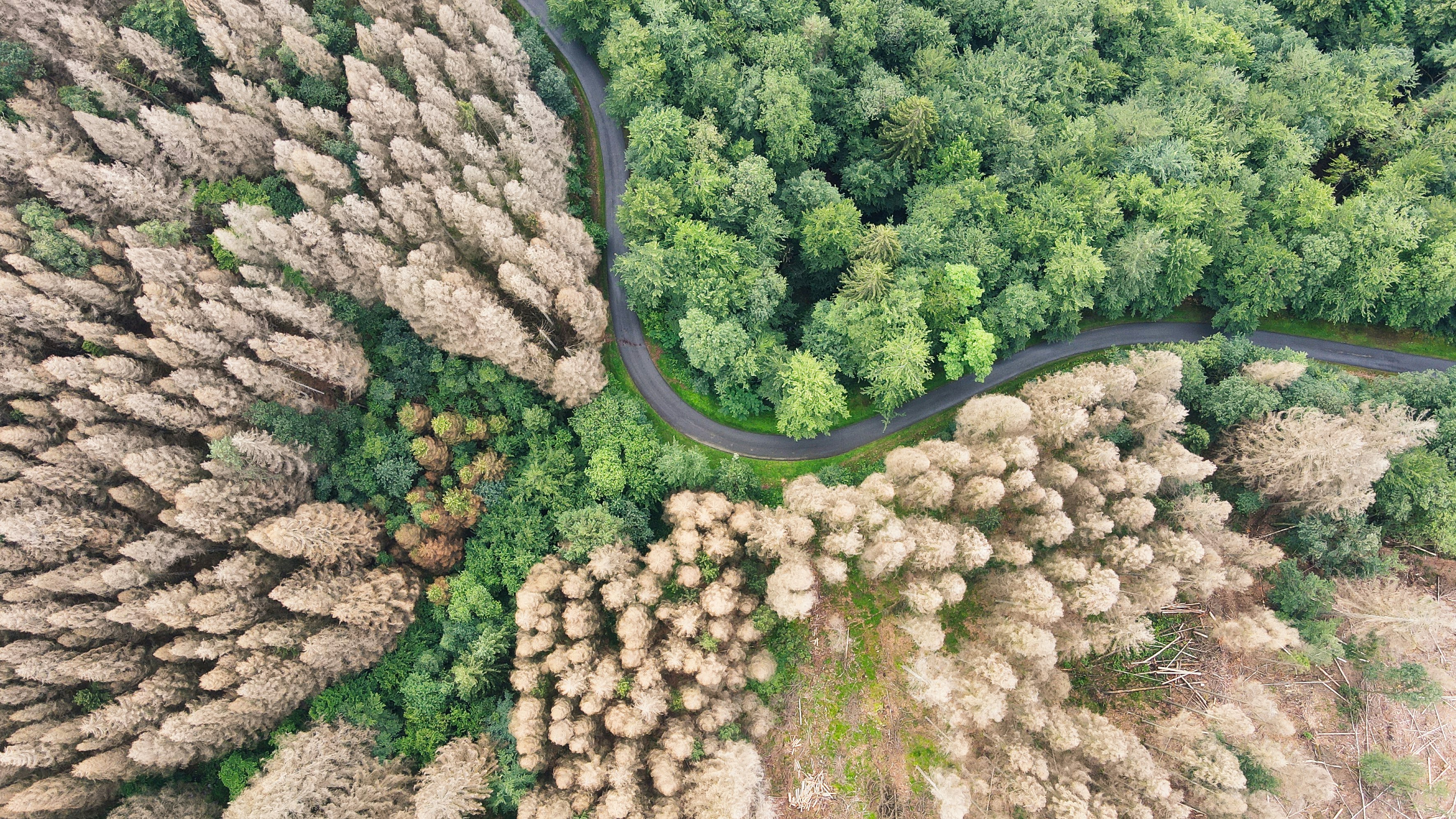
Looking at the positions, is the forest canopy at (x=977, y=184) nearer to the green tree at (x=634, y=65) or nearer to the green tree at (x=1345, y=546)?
the green tree at (x=634, y=65)

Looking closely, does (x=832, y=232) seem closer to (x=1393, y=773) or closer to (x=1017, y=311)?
(x=1017, y=311)

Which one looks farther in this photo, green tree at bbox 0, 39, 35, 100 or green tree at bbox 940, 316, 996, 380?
green tree at bbox 940, 316, 996, 380

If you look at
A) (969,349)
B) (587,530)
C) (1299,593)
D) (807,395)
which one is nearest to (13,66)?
(587,530)

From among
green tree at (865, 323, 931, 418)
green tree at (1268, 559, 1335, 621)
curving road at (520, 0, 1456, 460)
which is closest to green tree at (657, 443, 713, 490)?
curving road at (520, 0, 1456, 460)

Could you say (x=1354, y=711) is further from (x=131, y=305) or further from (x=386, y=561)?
(x=131, y=305)

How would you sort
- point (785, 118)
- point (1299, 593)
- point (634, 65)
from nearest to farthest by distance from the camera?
point (1299, 593)
point (785, 118)
point (634, 65)

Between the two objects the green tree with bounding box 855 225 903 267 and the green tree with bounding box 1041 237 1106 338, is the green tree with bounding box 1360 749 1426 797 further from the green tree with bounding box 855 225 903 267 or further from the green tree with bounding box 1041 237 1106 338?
the green tree with bounding box 855 225 903 267

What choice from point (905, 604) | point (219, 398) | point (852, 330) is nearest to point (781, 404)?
point (852, 330)
